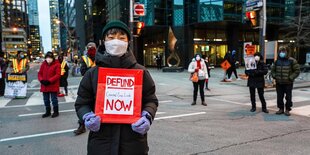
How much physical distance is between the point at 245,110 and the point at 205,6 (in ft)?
68.2

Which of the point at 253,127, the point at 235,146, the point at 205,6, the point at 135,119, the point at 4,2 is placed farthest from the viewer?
the point at 4,2

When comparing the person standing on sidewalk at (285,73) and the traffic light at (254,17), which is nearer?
the person standing on sidewalk at (285,73)

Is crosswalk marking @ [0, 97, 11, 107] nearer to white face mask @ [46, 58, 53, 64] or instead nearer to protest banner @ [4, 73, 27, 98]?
protest banner @ [4, 73, 27, 98]

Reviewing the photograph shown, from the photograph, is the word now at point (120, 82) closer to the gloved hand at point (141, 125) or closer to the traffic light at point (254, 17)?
the gloved hand at point (141, 125)

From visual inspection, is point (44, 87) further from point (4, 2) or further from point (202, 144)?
point (4, 2)

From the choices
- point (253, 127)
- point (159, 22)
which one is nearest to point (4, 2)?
point (159, 22)

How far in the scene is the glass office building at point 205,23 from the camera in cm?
2750

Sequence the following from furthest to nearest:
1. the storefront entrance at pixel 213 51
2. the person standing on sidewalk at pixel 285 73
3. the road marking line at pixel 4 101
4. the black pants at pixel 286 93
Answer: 1. the storefront entrance at pixel 213 51
2. the road marking line at pixel 4 101
3. the black pants at pixel 286 93
4. the person standing on sidewalk at pixel 285 73

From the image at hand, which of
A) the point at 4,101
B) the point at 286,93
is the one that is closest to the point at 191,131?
the point at 286,93

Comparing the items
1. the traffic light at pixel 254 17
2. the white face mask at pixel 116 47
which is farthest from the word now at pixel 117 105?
the traffic light at pixel 254 17

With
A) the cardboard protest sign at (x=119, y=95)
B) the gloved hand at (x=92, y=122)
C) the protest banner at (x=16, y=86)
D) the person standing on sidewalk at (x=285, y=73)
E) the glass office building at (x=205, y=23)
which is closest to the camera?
the gloved hand at (x=92, y=122)

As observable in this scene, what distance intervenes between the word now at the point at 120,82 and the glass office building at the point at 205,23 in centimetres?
2577

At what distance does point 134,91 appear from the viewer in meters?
2.52

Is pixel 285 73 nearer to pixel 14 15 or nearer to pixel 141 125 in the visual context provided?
pixel 141 125
